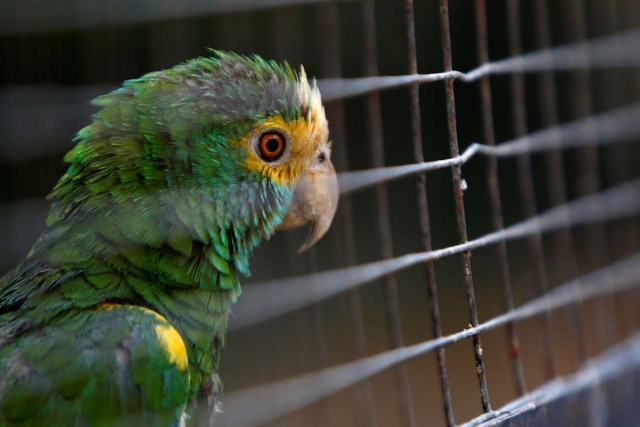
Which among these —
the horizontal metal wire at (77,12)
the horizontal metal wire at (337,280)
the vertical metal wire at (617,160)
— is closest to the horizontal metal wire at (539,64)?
the vertical metal wire at (617,160)

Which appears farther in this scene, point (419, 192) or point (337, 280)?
point (337, 280)

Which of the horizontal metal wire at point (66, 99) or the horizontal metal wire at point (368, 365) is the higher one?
the horizontal metal wire at point (66, 99)

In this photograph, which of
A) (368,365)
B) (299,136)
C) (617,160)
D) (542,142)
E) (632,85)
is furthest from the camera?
(632,85)

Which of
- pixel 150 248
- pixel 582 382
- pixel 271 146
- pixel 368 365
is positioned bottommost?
pixel 582 382

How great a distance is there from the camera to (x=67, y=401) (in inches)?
50.9

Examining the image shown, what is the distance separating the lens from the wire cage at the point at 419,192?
1.55 metres

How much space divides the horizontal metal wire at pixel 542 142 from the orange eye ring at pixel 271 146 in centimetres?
14

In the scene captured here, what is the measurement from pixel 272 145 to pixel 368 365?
47 cm

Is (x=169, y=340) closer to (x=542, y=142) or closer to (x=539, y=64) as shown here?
(x=542, y=142)

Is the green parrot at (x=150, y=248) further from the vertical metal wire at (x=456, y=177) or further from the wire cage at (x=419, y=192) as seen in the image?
the vertical metal wire at (x=456, y=177)

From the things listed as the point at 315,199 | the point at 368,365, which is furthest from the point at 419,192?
the point at 368,365

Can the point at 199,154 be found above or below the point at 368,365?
above

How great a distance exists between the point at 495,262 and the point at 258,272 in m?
1.84

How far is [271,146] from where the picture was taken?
157 cm
